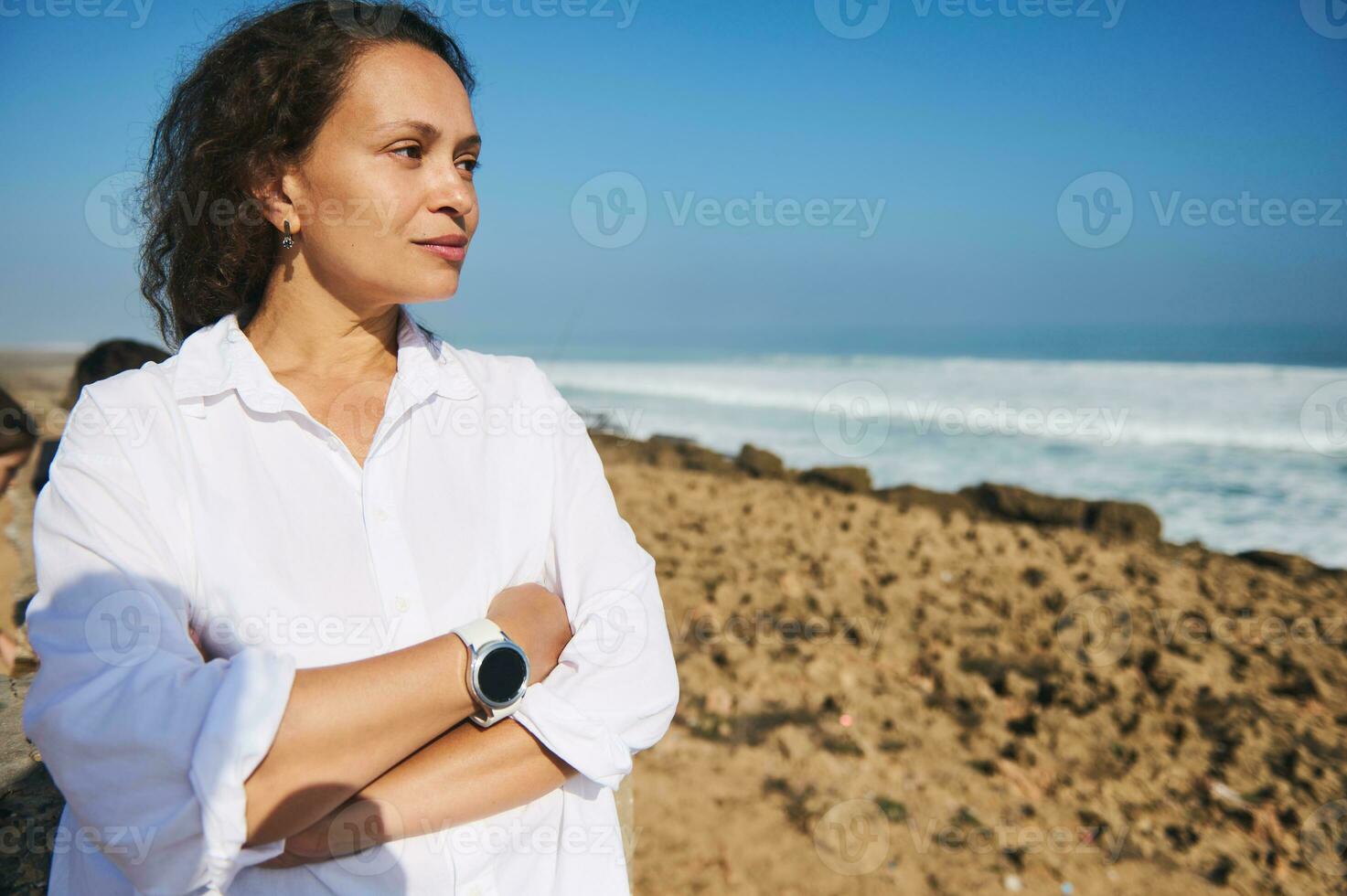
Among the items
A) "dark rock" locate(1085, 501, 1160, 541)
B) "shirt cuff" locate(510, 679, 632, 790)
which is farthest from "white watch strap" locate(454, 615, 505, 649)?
"dark rock" locate(1085, 501, 1160, 541)

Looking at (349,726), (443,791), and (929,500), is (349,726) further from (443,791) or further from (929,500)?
(929,500)

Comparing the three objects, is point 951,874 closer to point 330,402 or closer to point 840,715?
point 840,715

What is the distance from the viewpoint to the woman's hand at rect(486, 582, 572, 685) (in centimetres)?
163

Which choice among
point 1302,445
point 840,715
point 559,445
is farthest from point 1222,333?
point 559,445

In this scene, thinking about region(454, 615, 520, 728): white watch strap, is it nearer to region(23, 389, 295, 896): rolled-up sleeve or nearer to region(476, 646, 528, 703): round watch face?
region(476, 646, 528, 703): round watch face

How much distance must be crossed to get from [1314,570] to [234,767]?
25.5ft

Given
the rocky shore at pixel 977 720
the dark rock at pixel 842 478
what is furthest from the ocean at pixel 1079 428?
the rocky shore at pixel 977 720

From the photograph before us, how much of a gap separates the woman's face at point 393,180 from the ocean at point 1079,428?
923 cm

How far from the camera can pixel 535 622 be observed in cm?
167

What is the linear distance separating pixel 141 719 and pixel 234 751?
0.45ft

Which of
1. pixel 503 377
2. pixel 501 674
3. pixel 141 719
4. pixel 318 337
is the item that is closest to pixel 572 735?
pixel 501 674

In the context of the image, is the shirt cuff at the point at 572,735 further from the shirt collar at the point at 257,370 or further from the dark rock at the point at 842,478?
the dark rock at the point at 842,478

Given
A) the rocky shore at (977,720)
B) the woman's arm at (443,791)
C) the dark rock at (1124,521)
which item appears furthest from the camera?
the dark rock at (1124,521)

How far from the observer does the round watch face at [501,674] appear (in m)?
1.51
